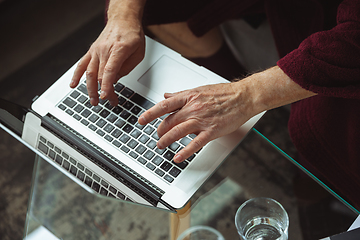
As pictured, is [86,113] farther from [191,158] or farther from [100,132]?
[191,158]

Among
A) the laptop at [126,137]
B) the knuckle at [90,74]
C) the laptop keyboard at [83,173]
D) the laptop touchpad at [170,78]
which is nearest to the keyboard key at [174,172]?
the laptop at [126,137]

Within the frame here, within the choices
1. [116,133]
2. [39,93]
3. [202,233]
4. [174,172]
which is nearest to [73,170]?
[116,133]

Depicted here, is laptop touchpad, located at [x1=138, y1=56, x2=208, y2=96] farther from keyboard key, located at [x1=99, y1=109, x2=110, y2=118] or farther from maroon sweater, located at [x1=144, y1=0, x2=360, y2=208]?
maroon sweater, located at [x1=144, y1=0, x2=360, y2=208]

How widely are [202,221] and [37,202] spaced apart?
383 mm

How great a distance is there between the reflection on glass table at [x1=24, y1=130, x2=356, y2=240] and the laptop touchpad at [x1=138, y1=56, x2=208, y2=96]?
19 cm

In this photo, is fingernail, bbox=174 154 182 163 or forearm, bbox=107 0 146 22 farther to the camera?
forearm, bbox=107 0 146 22

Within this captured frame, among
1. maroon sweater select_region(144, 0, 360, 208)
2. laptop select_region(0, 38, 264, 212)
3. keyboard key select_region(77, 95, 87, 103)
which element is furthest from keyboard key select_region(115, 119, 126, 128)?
maroon sweater select_region(144, 0, 360, 208)

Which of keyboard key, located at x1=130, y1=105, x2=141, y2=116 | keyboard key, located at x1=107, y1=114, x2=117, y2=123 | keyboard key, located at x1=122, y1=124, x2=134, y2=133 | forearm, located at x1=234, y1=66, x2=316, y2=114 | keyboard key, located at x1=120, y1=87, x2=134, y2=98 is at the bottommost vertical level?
keyboard key, located at x1=107, y1=114, x2=117, y2=123

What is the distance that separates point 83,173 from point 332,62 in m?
0.58

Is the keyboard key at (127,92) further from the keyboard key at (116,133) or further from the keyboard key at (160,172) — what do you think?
the keyboard key at (160,172)

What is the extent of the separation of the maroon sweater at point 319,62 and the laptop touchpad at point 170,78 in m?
0.22

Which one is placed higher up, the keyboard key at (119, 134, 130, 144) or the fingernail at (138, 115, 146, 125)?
the fingernail at (138, 115, 146, 125)

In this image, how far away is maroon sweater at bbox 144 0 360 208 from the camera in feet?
2.48

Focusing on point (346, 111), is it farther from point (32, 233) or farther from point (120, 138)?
point (32, 233)
